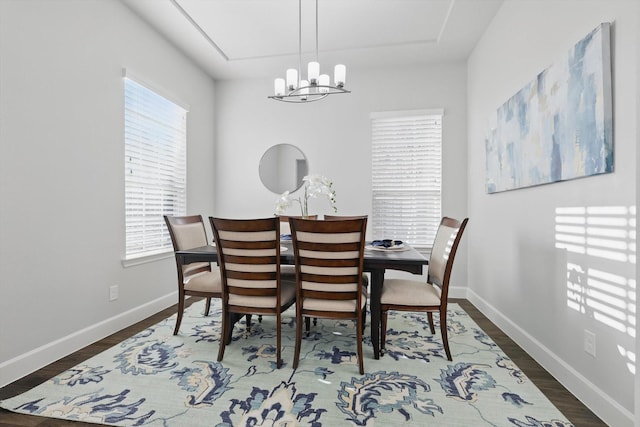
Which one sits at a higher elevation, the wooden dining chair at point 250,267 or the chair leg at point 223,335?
the wooden dining chair at point 250,267

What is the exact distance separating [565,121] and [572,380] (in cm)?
148

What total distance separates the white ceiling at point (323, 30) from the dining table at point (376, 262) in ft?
7.19

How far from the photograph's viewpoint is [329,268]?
2.03 m

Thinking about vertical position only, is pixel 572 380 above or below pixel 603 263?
below

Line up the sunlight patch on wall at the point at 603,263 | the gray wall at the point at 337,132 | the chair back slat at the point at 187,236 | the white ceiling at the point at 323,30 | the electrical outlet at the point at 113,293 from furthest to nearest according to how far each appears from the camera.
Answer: the gray wall at the point at 337,132 < the white ceiling at the point at 323,30 < the electrical outlet at the point at 113,293 < the chair back slat at the point at 187,236 < the sunlight patch on wall at the point at 603,263

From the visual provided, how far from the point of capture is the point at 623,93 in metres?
1.51

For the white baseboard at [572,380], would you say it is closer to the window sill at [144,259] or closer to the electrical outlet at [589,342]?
the electrical outlet at [589,342]

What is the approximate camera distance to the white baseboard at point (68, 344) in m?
1.99

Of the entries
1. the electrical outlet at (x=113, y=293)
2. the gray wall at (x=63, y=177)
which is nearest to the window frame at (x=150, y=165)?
the gray wall at (x=63, y=177)

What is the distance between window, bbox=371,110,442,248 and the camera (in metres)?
4.12

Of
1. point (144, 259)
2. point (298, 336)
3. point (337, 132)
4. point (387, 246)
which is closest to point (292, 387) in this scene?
point (298, 336)

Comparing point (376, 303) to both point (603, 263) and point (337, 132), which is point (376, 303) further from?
point (337, 132)

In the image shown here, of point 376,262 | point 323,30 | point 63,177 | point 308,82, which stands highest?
point 323,30

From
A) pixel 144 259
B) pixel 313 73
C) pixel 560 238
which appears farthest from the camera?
pixel 144 259
